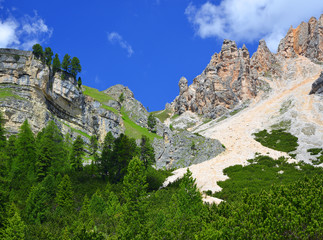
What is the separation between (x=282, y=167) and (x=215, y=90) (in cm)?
11739

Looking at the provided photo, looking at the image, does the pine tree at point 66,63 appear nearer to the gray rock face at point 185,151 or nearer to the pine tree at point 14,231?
the gray rock face at point 185,151

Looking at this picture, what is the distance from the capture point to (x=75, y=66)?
341 ft

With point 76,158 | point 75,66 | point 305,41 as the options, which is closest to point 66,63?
point 75,66

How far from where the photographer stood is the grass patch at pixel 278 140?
72.3 m

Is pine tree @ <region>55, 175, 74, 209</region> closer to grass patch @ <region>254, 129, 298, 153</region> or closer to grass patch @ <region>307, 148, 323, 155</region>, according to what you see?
grass patch @ <region>254, 129, 298, 153</region>

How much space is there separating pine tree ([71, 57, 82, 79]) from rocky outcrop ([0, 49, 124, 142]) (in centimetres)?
459

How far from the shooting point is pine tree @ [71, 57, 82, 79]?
10331 cm

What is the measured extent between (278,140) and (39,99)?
76.4 metres

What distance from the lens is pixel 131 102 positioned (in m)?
149

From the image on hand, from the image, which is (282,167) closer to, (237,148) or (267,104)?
(237,148)

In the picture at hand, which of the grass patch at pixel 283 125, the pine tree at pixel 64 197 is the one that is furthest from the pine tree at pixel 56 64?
the grass patch at pixel 283 125

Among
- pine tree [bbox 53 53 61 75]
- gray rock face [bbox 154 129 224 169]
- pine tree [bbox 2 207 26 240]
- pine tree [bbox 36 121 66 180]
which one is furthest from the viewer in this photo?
pine tree [bbox 53 53 61 75]

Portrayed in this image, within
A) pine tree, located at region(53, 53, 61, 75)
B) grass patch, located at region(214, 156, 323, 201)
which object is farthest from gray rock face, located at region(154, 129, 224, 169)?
pine tree, located at region(53, 53, 61, 75)

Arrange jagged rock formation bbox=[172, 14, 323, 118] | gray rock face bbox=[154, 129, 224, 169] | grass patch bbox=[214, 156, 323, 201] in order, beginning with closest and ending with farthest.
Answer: grass patch bbox=[214, 156, 323, 201] < gray rock face bbox=[154, 129, 224, 169] < jagged rock formation bbox=[172, 14, 323, 118]
